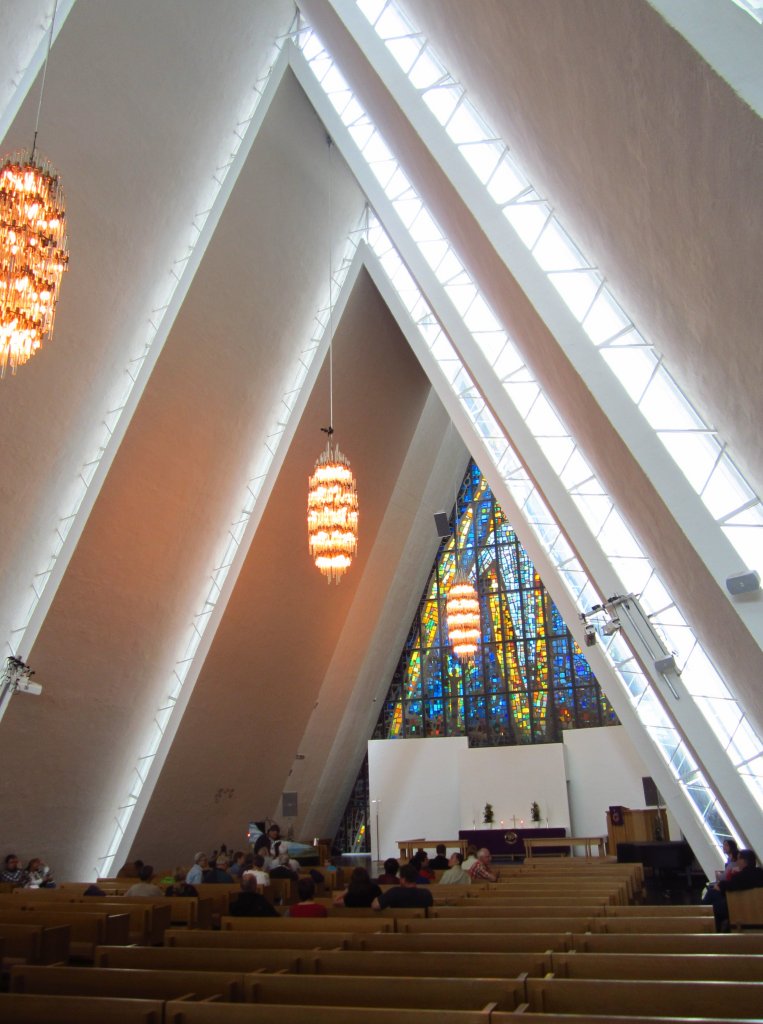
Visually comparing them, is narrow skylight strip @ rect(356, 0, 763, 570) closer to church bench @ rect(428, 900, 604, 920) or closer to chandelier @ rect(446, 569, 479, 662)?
church bench @ rect(428, 900, 604, 920)

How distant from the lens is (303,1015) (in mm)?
3299

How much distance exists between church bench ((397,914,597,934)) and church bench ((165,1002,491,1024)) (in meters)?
2.89

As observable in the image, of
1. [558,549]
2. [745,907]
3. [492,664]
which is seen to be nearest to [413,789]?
[492,664]

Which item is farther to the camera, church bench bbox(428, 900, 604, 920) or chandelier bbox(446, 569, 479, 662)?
chandelier bbox(446, 569, 479, 662)

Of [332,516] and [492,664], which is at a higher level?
[492,664]

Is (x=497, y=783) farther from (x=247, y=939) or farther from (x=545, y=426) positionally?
(x=247, y=939)

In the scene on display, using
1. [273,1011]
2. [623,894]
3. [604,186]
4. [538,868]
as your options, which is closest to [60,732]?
[538,868]

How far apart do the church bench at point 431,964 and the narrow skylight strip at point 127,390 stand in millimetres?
8892

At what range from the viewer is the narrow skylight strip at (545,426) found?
9961mm

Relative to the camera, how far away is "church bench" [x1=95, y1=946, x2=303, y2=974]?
15.5ft

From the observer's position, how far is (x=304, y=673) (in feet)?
59.7

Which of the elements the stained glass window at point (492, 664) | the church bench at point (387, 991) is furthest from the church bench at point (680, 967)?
the stained glass window at point (492, 664)

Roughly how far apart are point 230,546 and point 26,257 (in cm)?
824

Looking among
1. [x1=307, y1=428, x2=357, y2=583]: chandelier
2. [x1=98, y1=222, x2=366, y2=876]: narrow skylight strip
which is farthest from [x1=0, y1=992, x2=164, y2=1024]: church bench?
[x1=98, y1=222, x2=366, y2=876]: narrow skylight strip
